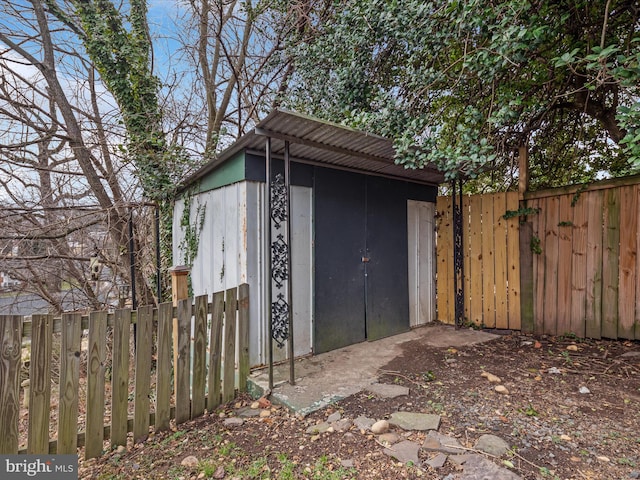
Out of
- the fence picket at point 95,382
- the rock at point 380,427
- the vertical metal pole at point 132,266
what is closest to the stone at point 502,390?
the rock at point 380,427

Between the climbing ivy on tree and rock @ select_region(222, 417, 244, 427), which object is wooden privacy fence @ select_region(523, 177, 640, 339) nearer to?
the climbing ivy on tree

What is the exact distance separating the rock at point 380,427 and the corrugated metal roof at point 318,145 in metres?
2.32

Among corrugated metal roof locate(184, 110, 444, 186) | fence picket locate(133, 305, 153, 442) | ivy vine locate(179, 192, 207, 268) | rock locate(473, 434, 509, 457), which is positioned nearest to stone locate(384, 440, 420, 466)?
rock locate(473, 434, 509, 457)

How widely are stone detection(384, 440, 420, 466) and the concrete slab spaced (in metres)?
0.72

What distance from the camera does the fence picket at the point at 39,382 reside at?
2.04 m

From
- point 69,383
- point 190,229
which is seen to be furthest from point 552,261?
point 69,383

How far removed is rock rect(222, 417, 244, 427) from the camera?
2553 mm

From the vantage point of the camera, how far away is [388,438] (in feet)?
7.11

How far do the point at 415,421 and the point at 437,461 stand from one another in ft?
1.45

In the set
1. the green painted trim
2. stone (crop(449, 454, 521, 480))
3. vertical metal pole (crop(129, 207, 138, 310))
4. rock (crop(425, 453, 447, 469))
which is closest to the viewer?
stone (crop(449, 454, 521, 480))

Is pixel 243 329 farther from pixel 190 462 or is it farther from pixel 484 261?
pixel 484 261

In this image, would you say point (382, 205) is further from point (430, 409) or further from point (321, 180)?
point (430, 409)

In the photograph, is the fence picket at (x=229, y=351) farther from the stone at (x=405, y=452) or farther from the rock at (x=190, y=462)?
the stone at (x=405, y=452)

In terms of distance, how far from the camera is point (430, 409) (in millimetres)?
2512
